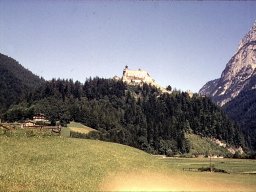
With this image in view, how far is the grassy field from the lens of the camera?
4288cm

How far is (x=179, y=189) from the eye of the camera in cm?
4703

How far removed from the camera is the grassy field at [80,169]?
42875 millimetres

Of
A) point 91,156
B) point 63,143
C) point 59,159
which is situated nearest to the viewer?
point 59,159

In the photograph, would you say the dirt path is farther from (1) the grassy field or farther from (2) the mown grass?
(2) the mown grass

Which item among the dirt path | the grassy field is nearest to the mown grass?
the grassy field

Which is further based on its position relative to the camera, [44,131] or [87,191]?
[44,131]

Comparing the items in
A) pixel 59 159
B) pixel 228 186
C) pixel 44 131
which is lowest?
pixel 228 186

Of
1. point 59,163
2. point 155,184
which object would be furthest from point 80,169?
point 155,184

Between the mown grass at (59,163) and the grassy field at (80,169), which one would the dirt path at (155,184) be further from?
the mown grass at (59,163)

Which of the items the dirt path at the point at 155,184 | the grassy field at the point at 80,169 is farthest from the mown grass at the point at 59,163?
the dirt path at the point at 155,184

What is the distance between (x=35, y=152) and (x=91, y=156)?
8369 millimetres

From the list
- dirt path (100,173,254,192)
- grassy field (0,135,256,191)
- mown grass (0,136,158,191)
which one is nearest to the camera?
mown grass (0,136,158,191)

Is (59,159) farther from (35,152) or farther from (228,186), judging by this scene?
(228,186)

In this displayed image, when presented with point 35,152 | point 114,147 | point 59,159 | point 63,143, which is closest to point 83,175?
point 59,159
